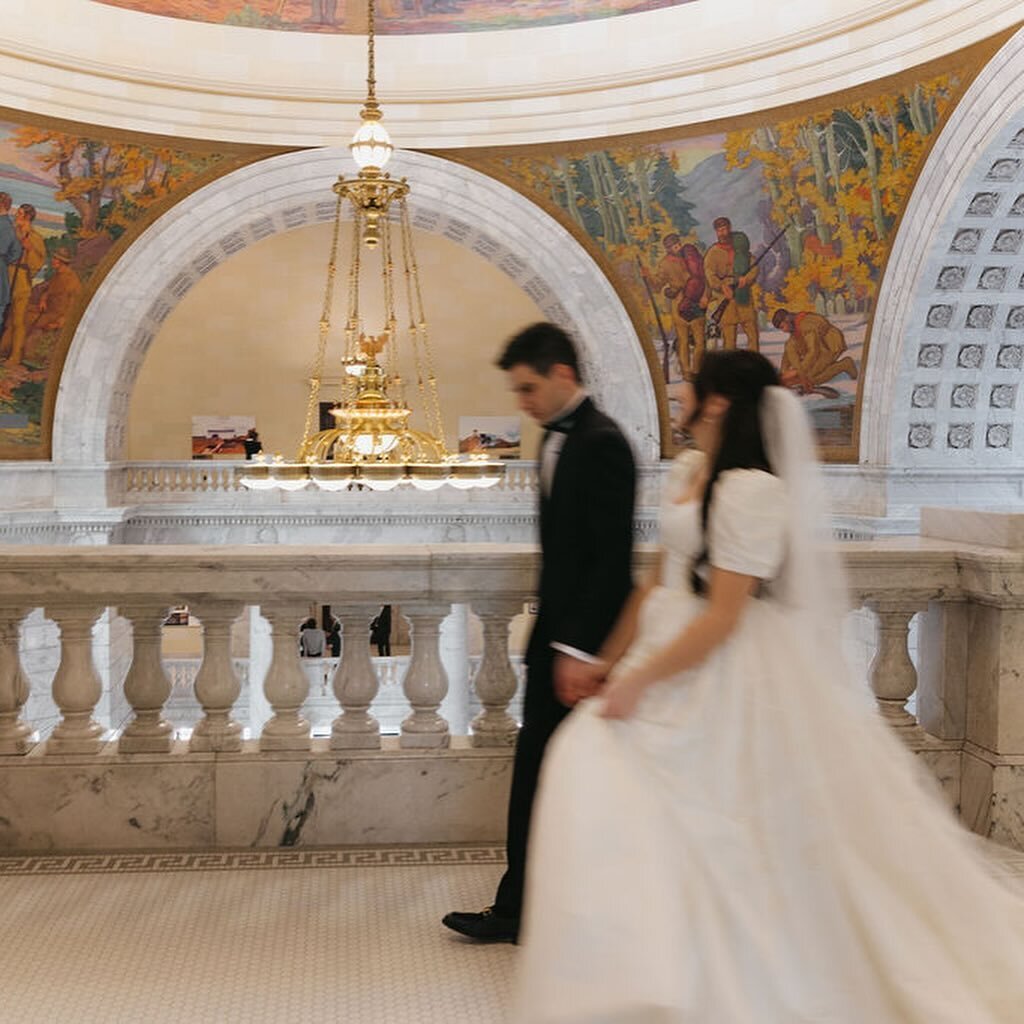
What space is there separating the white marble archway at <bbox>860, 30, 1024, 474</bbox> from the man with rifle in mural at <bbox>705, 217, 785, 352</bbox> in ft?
5.37

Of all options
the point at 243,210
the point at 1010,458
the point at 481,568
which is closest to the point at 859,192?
the point at 1010,458

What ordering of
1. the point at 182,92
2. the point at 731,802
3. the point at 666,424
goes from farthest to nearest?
the point at 666,424, the point at 182,92, the point at 731,802

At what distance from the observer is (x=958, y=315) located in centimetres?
1310

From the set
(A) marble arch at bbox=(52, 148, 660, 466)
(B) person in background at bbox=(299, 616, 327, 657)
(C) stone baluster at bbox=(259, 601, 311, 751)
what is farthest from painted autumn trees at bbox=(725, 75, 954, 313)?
(C) stone baluster at bbox=(259, 601, 311, 751)

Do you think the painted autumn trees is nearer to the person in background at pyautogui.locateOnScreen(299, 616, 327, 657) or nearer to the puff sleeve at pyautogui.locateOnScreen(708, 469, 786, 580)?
the person in background at pyautogui.locateOnScreen(299, 616, 327, 657)

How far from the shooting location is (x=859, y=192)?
1328 centimetres

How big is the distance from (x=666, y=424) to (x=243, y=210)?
5.65m

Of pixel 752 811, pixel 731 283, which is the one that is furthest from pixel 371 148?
pixel 752 811

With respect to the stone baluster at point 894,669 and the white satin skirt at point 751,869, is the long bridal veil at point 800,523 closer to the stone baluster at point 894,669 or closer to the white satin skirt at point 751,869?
the white satin skirt at point 751,869

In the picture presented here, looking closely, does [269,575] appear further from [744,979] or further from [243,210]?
[243,210]

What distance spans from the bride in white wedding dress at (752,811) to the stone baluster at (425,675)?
138 cm

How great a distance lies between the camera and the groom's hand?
2.99 metres

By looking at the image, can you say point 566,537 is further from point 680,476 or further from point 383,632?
point 383,632

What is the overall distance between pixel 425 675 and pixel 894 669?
1.56m
